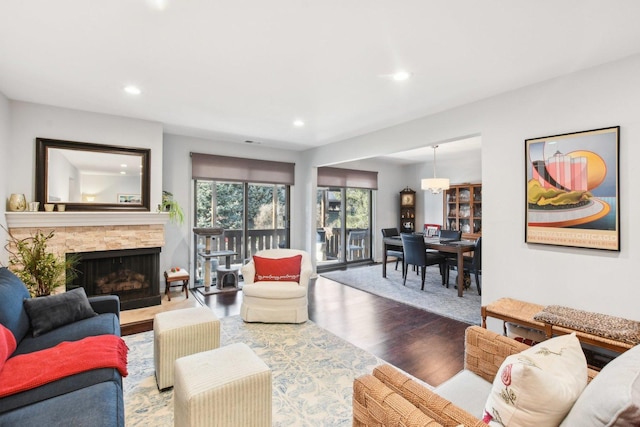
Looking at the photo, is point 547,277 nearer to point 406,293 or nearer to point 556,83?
point 556,83

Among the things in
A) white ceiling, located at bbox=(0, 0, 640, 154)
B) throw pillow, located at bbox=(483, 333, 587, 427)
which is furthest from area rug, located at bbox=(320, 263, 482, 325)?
throw pillow, located at bbox=(483, 333, 587, 427)

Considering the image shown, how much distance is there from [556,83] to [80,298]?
14.5 feet

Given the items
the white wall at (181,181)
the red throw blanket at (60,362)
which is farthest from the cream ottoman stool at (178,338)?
the white wall at (181,181)

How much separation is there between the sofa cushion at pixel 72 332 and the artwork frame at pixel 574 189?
11.9ft

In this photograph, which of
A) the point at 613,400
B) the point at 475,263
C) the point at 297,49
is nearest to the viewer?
the point at 613,400

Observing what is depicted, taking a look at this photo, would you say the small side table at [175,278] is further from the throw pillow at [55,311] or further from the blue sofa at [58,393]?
the blue sofa at [58,393]

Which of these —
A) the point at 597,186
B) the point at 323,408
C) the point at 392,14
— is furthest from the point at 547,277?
the point at 392,14

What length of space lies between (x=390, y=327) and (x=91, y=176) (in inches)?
160

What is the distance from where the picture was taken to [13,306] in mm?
2135

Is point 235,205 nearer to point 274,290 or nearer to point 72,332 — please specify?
point 274,290

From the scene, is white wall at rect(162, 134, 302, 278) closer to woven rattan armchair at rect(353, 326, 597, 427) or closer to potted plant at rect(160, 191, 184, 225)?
potted plant at rect(160, 191, 184, 225)

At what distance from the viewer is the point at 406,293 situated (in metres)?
4.84

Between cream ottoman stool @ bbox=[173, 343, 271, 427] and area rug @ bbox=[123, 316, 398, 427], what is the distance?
1.17 feet

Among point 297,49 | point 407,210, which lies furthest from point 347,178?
point 297,49
